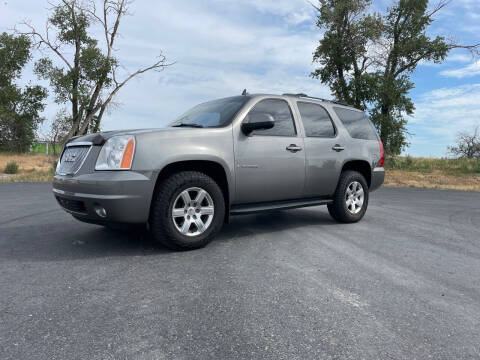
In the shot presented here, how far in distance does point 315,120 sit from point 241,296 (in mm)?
3469

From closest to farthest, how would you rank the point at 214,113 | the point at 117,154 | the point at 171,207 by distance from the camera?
the point at 117,154
the point at 171,207
the point at 214,113

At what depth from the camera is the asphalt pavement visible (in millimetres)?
2080

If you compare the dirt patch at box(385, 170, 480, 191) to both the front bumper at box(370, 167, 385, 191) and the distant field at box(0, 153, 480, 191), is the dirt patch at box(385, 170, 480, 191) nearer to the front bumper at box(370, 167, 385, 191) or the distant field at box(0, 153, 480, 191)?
the distant field at box(0, 153, 480, 191)

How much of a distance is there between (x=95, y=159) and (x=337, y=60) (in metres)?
21.2

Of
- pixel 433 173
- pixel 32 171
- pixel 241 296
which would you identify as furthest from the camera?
pixel 433 173

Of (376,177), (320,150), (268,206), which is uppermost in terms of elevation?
(320,150)

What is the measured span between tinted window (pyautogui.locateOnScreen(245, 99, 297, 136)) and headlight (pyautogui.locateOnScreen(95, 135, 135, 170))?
1707 mm

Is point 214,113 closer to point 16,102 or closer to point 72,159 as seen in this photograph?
point 72,159

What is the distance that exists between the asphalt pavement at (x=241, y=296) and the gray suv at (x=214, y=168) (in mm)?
443

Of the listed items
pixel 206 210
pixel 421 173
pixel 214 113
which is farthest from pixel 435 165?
pixel 206 210

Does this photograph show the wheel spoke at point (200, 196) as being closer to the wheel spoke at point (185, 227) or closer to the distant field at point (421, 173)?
the wheel spoke at point (185, 227)

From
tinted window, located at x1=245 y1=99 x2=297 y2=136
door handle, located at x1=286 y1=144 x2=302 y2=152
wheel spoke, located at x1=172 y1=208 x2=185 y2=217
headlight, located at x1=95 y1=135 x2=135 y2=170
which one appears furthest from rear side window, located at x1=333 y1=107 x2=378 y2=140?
headlight, located at x1=95 y1=135 x2=135 y2=170

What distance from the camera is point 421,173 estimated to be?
66.0 feet

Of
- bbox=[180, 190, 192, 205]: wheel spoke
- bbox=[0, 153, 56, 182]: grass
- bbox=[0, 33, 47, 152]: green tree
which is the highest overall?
bbox=[0, 33, 47, 152]: green tree
